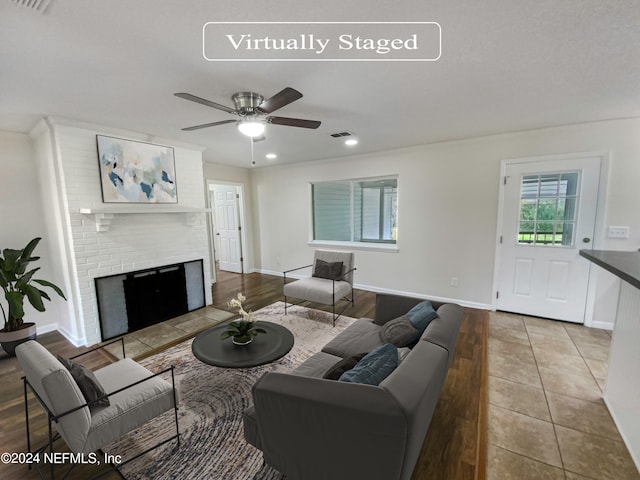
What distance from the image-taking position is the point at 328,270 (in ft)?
13.1

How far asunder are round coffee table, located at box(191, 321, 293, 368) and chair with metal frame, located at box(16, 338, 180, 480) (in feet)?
1.30

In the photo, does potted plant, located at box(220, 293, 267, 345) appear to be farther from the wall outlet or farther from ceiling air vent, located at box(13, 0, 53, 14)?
the wall outlet

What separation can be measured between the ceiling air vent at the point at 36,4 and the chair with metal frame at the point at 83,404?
5.67 feet

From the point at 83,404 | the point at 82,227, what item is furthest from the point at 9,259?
the point at 83,404

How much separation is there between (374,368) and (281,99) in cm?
175

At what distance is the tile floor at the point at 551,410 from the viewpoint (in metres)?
1.61

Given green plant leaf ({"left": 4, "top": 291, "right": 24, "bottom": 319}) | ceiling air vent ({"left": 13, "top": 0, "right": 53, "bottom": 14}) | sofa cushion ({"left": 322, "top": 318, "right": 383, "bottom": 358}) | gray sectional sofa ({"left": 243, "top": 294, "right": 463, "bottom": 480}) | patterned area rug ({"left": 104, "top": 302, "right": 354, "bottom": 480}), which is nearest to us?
gray sectional sofa ({"left": 243, "top": 294, "right": 463, "bottom": 480})

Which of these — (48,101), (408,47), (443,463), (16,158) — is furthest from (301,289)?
(16,158)

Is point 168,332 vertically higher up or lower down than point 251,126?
lower down

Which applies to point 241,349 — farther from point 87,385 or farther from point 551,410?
point 551,410

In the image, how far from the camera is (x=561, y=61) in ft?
5.96

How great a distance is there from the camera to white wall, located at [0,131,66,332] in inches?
123

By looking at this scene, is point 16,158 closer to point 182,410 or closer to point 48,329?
point 48,329

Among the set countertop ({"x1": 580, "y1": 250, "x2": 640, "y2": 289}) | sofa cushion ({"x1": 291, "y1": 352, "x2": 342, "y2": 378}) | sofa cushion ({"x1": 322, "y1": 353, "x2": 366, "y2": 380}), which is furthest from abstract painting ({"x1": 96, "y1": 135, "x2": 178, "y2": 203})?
countertop ({"x1": 580, "y1": 250, "x2": 640, "y2": 289})
